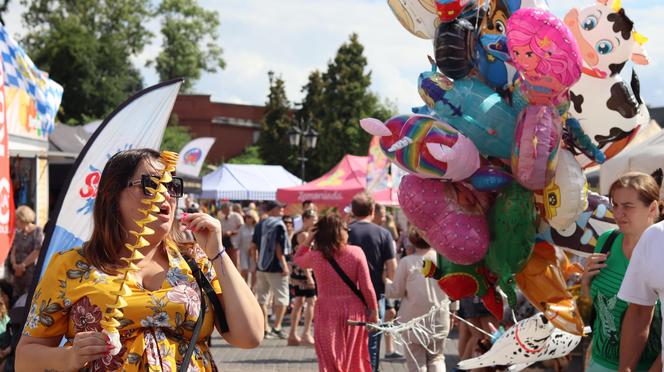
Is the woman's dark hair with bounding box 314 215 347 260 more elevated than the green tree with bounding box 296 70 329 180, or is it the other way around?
the woman's dark hair with bounding box 314 215 347 260

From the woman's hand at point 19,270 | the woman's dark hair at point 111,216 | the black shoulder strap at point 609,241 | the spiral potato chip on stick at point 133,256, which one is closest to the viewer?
the spiral potato chip on stick at point 133,256

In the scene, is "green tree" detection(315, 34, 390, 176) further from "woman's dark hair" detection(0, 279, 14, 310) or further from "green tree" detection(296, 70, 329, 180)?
"woman's dark hair" detection(0, 279, 14, 310)

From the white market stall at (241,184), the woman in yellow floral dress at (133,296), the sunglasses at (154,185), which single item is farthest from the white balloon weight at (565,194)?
the white market stall at (241,184)

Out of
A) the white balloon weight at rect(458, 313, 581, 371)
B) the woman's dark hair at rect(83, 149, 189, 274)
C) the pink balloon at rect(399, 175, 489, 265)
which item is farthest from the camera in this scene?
the white balloon weight at rect(458, 313, 581, 371)

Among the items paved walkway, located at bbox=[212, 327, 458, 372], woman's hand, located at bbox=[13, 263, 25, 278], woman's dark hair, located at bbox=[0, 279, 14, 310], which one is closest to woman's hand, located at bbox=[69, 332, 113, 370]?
woman's dark hair, located at bbox=[0, 279, 14, 310]

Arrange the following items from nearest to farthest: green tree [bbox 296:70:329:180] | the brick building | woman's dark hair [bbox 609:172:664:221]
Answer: woman's dark hair [bbox 609:172:664:221] → green tree [bbox 296:70:329:180] → the brick building

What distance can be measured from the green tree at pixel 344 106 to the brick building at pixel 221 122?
31.7 ft

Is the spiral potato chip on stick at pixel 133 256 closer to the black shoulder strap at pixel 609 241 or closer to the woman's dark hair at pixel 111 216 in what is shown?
the woman's dark hair at pixel 111 216

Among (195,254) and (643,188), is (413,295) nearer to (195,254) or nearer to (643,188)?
(643,188)

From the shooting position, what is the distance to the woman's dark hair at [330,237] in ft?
25.3

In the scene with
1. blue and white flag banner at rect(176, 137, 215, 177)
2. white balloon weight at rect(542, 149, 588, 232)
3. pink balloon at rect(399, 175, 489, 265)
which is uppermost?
white balloon weight at rect(542, 149, 588, 232)

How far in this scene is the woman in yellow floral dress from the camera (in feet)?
9.67

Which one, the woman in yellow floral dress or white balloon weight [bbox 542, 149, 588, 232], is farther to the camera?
white balloon weight [bbox 542, 149, 588, 232]

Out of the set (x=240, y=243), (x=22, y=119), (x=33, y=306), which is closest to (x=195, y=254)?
(x=33, y=306)
